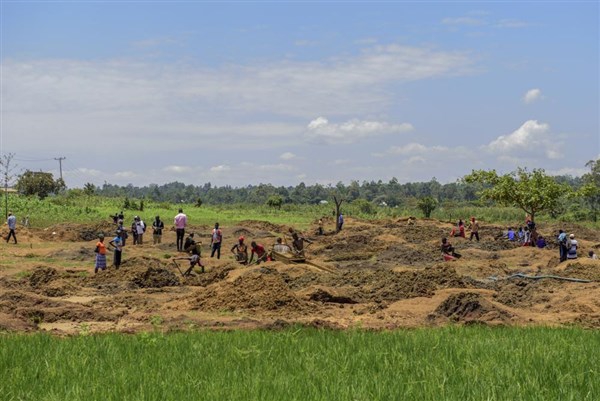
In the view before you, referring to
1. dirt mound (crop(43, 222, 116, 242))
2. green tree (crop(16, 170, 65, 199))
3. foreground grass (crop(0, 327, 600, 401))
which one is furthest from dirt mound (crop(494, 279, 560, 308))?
green tree (crop(16, 170, 65, 199))

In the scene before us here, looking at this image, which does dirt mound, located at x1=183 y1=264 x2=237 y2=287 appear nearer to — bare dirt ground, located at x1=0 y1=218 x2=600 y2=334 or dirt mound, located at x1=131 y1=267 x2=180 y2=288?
bare dirt ground, located at x1=0 y1=218 x2=600 y2=334

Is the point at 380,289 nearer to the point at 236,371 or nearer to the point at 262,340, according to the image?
the point at 262,340

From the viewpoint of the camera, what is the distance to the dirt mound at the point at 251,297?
Answer: 18984 mm

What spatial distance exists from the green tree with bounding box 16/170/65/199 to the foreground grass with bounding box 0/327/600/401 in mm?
82722

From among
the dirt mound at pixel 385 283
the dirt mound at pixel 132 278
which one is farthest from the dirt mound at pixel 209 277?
the dirt mound at pixel 385 283

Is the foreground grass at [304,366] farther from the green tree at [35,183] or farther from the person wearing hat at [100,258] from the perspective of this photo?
the green tree at [35,183]

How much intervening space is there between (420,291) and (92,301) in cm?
978

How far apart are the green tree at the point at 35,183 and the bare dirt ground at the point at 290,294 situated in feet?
200

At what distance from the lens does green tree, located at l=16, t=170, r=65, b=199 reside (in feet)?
298

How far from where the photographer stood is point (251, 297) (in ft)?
64.0

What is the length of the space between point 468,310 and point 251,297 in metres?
5.84

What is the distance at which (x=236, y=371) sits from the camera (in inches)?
379

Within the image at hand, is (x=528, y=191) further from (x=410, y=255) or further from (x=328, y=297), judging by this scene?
(x=328, y=297)

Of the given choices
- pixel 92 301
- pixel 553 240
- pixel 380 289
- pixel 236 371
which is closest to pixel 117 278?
pixel 92 301
